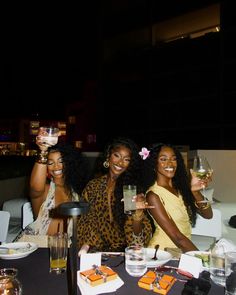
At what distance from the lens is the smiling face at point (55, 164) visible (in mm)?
2408

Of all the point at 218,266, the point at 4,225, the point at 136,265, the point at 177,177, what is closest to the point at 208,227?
the point at 177,177

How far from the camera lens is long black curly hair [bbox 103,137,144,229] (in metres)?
2.40

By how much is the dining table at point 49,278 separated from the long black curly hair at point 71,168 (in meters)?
0.85

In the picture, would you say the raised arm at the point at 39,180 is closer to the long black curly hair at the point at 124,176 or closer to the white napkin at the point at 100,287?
the long black curly hair at the point at 124,176

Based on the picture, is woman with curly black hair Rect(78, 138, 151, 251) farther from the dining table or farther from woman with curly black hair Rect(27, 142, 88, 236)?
the dining table

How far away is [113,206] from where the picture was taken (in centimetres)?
243

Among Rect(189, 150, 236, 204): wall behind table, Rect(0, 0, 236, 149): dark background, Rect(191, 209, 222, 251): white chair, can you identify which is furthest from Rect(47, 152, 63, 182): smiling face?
Rect(0, 0, 236, 149): dark background

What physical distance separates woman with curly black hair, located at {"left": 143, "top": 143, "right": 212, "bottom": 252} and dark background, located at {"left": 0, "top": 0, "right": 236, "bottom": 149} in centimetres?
648

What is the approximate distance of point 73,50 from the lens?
39.5ft

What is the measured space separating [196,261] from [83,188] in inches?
53.6

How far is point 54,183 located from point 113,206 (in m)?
0.54

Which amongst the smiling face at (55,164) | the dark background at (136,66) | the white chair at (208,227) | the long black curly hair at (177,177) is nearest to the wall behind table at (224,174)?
the white chair at (208,227)

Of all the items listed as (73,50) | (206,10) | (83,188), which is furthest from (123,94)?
(83,188)

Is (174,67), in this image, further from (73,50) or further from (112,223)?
(112,223)
